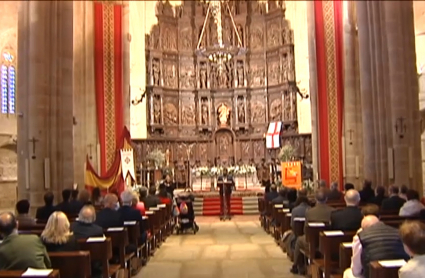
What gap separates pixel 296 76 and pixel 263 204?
1279cm

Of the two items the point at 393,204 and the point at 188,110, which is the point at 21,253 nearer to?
the point at 393,204

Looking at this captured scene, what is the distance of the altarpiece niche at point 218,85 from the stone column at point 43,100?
45.0 feet

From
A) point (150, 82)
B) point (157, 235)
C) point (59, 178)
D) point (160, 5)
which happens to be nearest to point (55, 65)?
point (59, 178)

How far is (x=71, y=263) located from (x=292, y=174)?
15224 millimetres

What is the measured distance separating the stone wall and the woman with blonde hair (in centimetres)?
1765

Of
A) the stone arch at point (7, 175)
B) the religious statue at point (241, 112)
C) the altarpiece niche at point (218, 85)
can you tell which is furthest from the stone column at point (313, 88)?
the stone arch at point (7, 175)

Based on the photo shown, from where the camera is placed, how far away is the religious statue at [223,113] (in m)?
30.0

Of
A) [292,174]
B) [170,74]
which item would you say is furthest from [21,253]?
[170,74]

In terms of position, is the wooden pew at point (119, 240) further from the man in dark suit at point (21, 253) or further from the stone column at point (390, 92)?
the stone column at point (390, 92)

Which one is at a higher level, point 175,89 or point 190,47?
point 190,47

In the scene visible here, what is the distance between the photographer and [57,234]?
6109 mm

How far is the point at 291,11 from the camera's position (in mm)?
29156

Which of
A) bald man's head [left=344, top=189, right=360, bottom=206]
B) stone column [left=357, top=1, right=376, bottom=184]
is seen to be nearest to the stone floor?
bald man's head [left=344, top=189, right=360, bottom=206]

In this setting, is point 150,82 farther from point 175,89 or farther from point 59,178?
point 59,178
